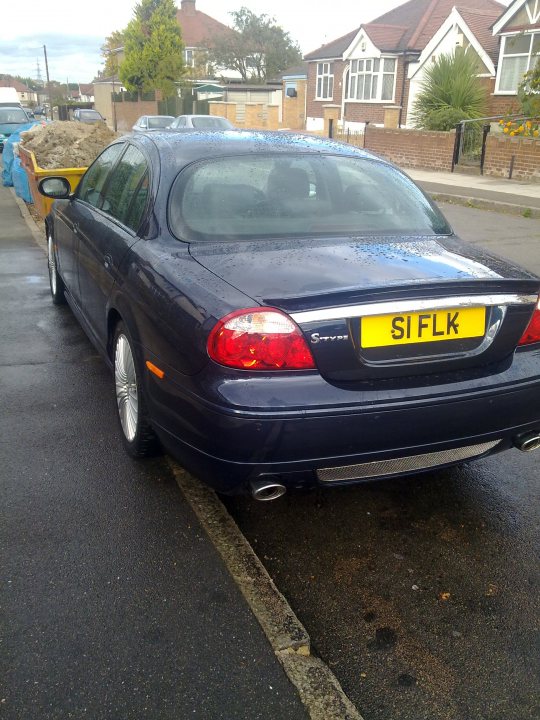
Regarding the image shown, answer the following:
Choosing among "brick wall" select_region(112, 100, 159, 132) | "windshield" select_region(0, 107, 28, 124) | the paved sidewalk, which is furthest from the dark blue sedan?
"brick wall" select_region(112, 100, 159, 132)

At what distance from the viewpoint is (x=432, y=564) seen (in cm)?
290

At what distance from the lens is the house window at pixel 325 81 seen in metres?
44.0

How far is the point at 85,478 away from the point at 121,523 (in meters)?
0.50

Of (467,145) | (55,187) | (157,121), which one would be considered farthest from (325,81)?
(55,187)

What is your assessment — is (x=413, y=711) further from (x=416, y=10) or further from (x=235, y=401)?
(x=416, y=10)

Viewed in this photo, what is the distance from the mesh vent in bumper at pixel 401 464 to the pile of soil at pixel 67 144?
10757mm

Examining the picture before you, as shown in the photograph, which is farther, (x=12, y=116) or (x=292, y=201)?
(x=12, y=116)

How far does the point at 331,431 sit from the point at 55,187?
371 centimetres

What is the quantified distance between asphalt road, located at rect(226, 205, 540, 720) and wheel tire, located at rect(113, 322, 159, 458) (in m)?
0.54

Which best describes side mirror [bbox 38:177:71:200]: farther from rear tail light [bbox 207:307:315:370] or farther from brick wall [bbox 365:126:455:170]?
brick wall [bbox 365:126:455:170]

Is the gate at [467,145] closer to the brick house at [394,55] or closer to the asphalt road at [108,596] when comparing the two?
the brick house at [394,55]

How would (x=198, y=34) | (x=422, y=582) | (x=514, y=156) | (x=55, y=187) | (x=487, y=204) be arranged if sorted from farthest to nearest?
1. (x=198, y=34)
2. (x=514, y=156)
3. (x=487, y=204)
4. (x=55, y=187)
5. (x=422, y=582)

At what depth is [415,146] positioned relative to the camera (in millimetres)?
22969

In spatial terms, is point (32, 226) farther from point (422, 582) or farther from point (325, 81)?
point (325, 81)
